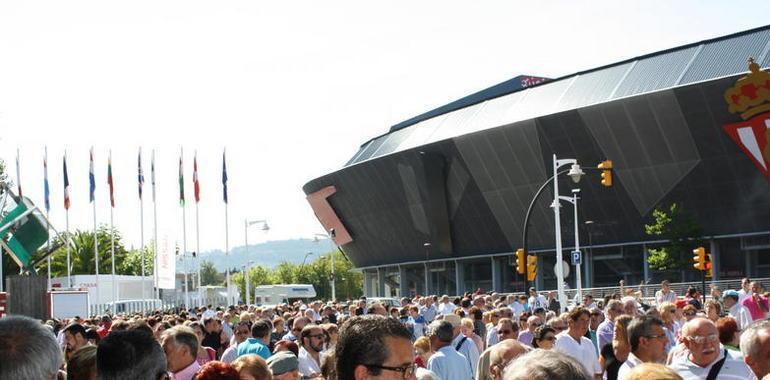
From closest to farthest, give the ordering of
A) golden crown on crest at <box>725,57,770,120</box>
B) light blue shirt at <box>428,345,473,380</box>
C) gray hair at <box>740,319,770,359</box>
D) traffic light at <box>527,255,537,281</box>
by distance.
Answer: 1. gray hair at <box>740,319,770,359</box>
2. light blue shirt at <box>428,345,473,380</box>
3. traffic light at <box>527,255,537,281</box>
4. golden crown on crest at <box>725,57,770,120</box>

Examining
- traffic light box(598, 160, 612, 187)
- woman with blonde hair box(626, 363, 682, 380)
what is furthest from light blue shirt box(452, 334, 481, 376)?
traffic light box(598, 160, 612, 187)

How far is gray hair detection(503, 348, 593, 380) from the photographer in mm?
3492

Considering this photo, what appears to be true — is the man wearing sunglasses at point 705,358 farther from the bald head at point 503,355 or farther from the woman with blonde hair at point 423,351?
the woman with blonde hair at point 423,351

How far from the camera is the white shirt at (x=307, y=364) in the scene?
1140 cm

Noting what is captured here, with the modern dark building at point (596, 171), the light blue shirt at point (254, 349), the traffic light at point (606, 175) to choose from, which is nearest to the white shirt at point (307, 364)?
the light blue shirt at point (254, 349)

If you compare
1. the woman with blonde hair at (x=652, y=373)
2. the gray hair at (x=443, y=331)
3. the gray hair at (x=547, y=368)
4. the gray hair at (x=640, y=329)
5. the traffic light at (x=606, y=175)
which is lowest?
the gray hair at (x=443, y=331)

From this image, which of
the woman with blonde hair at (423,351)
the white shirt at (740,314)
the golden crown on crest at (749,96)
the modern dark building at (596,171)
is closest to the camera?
the woman with blonde hair at (423,351)

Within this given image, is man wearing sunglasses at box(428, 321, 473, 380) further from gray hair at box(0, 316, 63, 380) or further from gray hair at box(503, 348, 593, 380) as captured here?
gray hair at box(503, 348, 593, 380)

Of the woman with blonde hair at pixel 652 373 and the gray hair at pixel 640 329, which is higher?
the woman with blonde hair at pixel 652 373

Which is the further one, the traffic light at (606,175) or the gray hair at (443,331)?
the traffic light at (606,175)

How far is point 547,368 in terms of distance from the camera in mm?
3506

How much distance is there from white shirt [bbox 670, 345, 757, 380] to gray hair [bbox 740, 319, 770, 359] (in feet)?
1.53

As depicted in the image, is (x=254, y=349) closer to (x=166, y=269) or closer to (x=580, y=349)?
(x=580, y=349)

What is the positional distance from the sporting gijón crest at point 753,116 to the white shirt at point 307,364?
1525 inches
